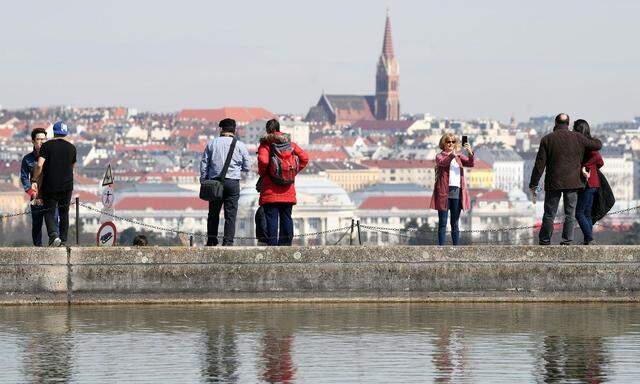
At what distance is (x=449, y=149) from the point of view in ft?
63.0

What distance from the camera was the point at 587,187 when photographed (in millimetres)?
18203

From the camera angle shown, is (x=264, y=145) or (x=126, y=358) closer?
(x=126, y=358)

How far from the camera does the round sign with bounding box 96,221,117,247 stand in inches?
747

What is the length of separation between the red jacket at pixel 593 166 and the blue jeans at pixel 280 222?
221 centimetres

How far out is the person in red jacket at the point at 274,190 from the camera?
17297 mm

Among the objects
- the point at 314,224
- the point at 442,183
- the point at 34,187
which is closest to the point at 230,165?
the point at 34,187

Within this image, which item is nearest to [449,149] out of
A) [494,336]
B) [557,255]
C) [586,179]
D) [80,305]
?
[586,179]

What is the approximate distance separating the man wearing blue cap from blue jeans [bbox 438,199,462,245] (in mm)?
2925

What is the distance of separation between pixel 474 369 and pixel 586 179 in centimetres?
539

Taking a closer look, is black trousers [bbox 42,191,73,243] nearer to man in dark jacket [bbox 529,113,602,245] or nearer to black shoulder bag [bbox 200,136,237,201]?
black shoulder bag [bbox 200,136,237,201]

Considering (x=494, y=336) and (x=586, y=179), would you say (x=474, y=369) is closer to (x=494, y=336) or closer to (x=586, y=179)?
(x=494, y=336)

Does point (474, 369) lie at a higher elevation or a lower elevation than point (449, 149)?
lower

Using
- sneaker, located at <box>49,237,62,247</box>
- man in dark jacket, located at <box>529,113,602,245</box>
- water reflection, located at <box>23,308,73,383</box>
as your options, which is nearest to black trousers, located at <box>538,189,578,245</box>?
man in dark jacket, located at <box>529,113,602,245</box>

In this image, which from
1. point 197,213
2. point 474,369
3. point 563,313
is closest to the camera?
point 474,369
